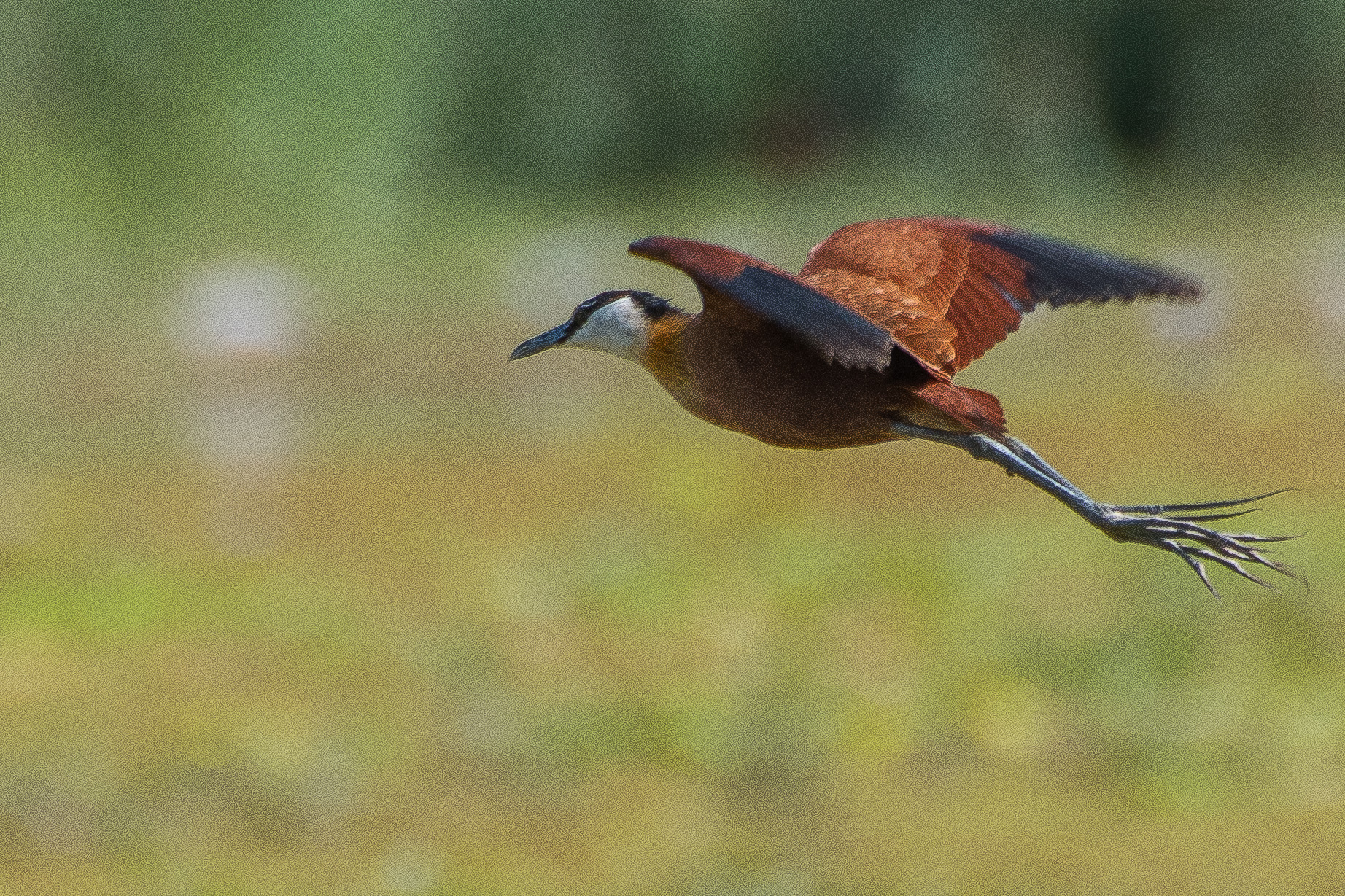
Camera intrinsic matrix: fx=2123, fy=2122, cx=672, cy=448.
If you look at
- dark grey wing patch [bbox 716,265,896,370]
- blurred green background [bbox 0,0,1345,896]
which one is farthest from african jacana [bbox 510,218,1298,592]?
blurred green background [bbox 0,0,1345,896]

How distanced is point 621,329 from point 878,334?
83 centimetres

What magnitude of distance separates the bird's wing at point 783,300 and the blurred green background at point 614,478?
589 centimetres

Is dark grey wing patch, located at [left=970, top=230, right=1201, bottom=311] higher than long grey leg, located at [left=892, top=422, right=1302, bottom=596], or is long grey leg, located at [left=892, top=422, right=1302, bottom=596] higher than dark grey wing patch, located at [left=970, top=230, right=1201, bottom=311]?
dark grey wing patch, located at [left=970, top=230, right=1201, bottom=311]

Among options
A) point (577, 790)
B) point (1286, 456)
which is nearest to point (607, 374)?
point (1286, 456)

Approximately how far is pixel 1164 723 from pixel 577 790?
279 cm

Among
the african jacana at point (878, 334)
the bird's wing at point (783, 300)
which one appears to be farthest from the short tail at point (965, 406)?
the bird's wing at point (783, 300)

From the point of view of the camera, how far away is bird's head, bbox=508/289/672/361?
423cm

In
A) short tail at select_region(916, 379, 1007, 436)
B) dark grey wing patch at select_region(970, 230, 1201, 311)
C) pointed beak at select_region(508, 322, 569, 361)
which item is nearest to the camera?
short tail at select_region(916, 379, 1007, 436)

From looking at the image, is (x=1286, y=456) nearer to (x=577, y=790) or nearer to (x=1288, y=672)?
(x=1288, y=672)

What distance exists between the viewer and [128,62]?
15094mm

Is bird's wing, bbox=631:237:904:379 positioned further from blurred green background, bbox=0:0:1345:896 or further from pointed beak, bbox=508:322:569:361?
blurred green background, bbox=0:0:1345:896

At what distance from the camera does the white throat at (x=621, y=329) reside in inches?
166

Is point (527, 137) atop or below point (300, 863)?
atop

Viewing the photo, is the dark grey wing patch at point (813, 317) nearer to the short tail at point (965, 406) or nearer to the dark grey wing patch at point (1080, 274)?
the short tail at point (965, 406)
